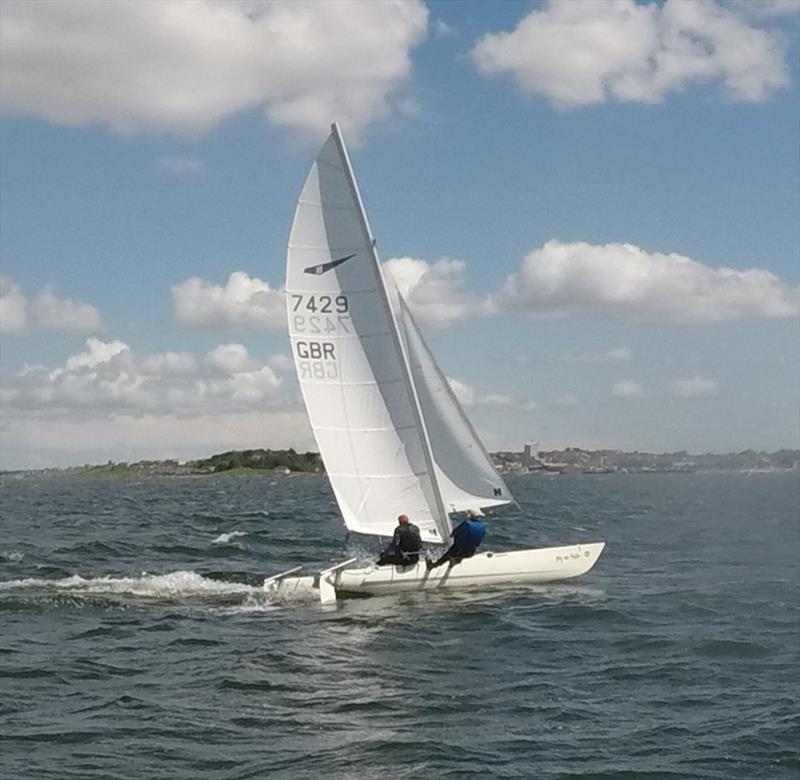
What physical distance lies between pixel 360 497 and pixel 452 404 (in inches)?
110

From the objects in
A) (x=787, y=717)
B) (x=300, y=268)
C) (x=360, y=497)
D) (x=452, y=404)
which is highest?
(x=300, y=268)

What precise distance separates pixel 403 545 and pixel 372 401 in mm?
3119

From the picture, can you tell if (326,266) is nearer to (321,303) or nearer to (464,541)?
(321,303)

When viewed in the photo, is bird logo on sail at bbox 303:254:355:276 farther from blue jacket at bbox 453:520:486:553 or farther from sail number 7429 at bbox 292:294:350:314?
blue jacket at bbox 453:520:486:553

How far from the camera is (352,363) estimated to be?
78.6 feet

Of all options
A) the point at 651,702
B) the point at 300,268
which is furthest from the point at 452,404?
the point at 651,702

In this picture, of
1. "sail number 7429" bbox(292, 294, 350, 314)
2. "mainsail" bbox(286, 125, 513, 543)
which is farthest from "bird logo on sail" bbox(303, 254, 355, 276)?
"sail number 7429" bbox(292, 294, 350, 314)

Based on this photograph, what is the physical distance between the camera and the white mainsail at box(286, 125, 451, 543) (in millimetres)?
23500

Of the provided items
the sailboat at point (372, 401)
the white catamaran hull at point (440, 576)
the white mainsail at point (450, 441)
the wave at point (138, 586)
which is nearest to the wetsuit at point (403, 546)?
the white catamaran hull at point (440, 576)

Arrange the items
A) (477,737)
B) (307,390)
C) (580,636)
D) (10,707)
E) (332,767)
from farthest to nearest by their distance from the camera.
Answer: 1. (307,390)
2. (580,636)
3. (10,707)
4. (477,737)
5. (332,767)

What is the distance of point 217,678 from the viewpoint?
15453 mm

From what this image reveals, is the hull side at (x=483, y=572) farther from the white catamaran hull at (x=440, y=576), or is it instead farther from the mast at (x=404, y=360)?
the mast at (x=404, y=360)

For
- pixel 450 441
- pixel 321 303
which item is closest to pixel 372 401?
pixel 450 441

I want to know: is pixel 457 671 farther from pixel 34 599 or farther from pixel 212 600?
pixel 34 599
